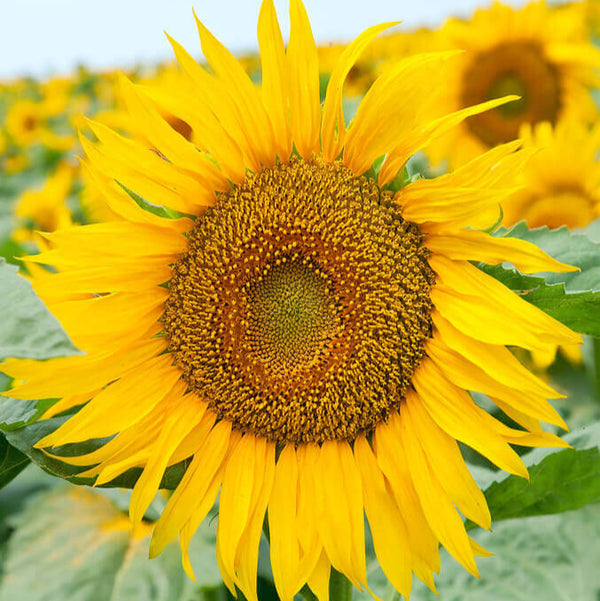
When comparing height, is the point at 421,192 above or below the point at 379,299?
above

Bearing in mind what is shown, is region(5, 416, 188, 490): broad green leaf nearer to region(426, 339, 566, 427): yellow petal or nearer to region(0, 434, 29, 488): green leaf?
region(0, 434, 29, 488): green leaf

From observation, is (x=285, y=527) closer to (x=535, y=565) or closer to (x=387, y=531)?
(x=387, y=531)

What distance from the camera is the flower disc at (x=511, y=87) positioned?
12.0 feet

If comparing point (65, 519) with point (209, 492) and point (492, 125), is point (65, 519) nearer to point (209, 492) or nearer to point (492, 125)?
point (209, 492)

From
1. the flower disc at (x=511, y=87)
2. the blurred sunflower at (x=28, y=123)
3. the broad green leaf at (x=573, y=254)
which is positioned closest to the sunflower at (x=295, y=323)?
the broad green leaf at (x=573, y=254)

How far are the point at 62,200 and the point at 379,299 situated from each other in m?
3.43

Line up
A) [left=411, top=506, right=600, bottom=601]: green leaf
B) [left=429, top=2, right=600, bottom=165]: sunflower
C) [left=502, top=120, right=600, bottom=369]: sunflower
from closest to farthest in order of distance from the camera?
1. [left=411, top=506, right=600, bottom=601]: green leaf
2. [left=502, top=120, right=600, bottom=369]: sunflower
3. [left=429, top=2, right=600, bottom=165]: sunflower

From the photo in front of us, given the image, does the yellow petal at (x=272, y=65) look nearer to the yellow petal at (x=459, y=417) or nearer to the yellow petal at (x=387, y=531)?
the yellow petal at (x=459, y=417)

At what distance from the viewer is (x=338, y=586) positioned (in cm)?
136

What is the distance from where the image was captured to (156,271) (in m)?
1.32

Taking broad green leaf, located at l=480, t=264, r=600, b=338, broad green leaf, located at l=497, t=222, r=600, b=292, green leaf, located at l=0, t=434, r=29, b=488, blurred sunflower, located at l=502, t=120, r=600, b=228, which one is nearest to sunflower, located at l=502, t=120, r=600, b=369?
blurred sunflower, located at l=502, t=120, r=600, b=228

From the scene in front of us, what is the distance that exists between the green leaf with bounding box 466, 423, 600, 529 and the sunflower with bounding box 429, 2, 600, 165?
232cm

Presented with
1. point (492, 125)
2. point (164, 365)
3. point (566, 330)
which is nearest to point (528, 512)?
point (566, 330)

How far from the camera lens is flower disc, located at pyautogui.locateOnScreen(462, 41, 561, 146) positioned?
3.65 meters
